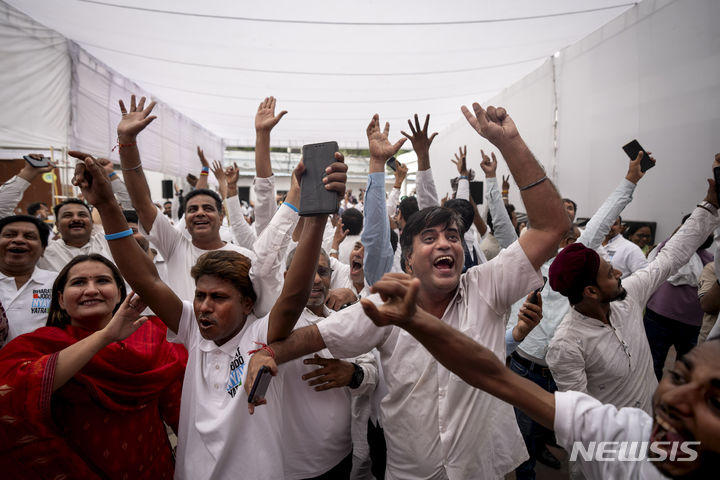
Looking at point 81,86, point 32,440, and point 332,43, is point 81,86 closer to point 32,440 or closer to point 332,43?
point 332,43

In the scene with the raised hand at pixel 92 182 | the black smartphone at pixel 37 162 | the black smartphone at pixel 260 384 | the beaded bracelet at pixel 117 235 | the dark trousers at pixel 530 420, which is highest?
the black smartphone at pixel 37 162

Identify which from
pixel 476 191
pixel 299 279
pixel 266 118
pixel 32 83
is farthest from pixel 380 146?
pixel 32 83

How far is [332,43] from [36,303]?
4.86m

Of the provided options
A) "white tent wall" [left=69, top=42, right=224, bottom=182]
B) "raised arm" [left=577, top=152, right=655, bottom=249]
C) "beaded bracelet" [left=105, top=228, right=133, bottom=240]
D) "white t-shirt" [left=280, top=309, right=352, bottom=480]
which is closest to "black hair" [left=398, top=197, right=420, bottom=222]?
"raised arm" [left=577, top=152, right=655, bottom=249]

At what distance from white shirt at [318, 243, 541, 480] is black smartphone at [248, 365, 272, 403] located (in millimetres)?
311

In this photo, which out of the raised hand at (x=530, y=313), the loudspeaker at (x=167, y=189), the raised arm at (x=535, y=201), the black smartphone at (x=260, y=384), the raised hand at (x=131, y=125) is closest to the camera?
the black smartphone at (x=260, y=384)

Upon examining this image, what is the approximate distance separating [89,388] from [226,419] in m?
0.63

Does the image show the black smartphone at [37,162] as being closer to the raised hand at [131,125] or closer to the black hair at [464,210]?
the raised hand at [131,125]

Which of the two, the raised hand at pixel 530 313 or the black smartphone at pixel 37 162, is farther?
the black smartphone at pixel 37 162

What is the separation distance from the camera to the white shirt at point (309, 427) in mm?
1579

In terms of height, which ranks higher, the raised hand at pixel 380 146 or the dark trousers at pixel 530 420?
the raised hand at pixel 380 146

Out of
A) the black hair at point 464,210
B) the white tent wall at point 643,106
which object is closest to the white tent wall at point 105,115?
the black hair at point 464,210

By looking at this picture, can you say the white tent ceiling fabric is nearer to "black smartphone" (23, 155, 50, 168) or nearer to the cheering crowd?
"black smartphone" (23, 155, 50, 168)

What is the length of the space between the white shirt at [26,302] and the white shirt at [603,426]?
292cm
